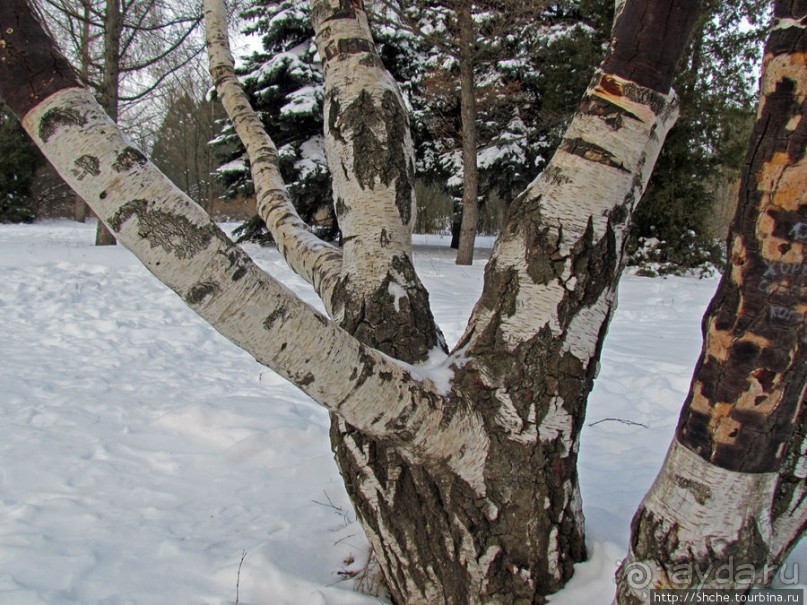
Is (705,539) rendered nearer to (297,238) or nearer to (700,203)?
(297,238)

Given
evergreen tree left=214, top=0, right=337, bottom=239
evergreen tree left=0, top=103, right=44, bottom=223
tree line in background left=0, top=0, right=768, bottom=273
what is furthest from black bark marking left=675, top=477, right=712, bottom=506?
evergreen tree left=0, top=103, right=44, bottom=223

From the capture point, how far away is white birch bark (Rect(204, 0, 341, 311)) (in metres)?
1.89

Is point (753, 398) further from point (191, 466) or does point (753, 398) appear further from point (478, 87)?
point (478, 87)

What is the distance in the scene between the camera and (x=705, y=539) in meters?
1.15

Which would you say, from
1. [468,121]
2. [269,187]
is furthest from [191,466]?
[468,121]

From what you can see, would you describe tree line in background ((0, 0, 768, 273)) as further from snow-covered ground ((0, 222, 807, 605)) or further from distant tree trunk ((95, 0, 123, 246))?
snow-covered ground ((0, 222, 807, 605))

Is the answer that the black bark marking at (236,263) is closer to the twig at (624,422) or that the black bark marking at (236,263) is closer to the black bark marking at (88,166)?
the black bark marking at (88,166)

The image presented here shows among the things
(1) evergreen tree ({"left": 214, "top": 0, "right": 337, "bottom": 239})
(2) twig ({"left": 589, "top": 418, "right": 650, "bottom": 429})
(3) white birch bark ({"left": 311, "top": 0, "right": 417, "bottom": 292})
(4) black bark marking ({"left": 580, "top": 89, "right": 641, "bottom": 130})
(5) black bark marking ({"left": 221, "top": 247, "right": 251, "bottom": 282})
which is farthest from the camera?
(1) evergreen tree ({"left": 214, "top": 0, "right": 337, "bottom": 239})

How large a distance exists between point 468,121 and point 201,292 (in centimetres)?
1024

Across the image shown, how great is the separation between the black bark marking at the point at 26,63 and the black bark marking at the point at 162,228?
0.88 ft

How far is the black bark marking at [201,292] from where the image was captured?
3.59 feet

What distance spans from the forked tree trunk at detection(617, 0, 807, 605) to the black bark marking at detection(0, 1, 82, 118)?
138 cm

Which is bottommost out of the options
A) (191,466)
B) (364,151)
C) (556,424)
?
(191,466)

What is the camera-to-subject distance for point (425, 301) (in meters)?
1.72
